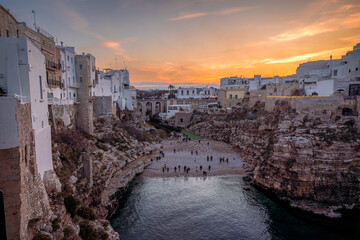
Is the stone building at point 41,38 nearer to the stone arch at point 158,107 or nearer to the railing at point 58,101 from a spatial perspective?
the railing at point 58,101

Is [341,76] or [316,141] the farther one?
[341,76]

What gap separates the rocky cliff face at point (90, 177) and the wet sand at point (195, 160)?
10.0 ft

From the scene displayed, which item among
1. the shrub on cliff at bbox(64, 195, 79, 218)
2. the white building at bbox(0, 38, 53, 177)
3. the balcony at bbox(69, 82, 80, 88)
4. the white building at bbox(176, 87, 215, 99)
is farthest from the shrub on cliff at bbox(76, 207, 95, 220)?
the white building at bbox(176, 87, 215, 99)

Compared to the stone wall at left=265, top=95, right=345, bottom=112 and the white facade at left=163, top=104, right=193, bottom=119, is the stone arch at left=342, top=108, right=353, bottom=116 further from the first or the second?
the white facade at left=163, top=104, right=193, bottom=119

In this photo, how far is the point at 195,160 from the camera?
1766 inches

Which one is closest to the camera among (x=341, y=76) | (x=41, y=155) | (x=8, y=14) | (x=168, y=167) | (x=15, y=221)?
(x=15, y=221)

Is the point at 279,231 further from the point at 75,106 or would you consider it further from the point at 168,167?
the point at 75,106

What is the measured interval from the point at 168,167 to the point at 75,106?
18.4 meters

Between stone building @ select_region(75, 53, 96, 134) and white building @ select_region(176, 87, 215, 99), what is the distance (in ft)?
224

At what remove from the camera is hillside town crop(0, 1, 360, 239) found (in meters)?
11.7

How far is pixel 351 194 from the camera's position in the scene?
86.9 ft

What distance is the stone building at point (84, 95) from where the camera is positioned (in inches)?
1394

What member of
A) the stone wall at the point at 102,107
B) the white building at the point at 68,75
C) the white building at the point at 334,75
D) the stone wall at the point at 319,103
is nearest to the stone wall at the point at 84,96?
the white building at the point at 68,75

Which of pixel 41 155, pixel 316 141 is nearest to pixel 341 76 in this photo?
pixel 316 141
